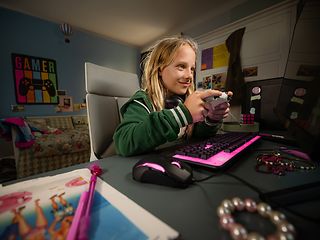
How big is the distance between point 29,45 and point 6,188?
3.00m

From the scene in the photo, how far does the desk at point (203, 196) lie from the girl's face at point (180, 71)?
1.68ft

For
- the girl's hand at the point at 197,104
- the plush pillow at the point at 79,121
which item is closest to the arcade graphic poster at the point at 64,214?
the girl's hand at the point at 197,104

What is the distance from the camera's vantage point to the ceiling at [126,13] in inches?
84.3

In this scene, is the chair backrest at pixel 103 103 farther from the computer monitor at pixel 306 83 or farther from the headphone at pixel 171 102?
the computer monitor at pixel 306 83

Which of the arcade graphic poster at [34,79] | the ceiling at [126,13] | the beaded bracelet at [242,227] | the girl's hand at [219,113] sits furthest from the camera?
the arcade graphic poster at [34,79]

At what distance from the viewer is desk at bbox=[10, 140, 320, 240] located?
0.18 meters

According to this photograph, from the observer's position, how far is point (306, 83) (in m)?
0.32

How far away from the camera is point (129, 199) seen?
24 centimetres

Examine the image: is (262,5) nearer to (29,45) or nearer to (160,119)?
(160,119)

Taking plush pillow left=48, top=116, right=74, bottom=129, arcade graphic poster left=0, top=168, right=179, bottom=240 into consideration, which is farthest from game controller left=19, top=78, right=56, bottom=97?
arcade graphic poster left=0, top=168, right=179, bottom=240

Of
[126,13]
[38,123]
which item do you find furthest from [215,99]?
[38,123]

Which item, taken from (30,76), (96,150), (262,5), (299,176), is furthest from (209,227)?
(30,76)

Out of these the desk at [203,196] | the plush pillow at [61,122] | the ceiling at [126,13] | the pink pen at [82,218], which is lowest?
the plush pillow at [61,122]

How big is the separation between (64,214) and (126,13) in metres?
2.72
